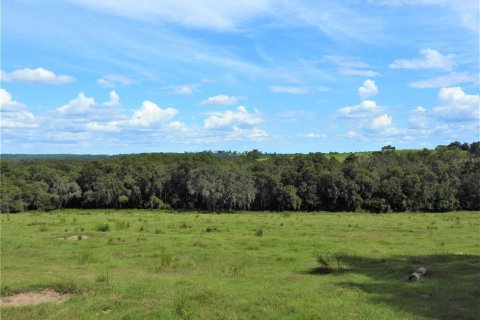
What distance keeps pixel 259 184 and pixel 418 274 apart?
71336mm

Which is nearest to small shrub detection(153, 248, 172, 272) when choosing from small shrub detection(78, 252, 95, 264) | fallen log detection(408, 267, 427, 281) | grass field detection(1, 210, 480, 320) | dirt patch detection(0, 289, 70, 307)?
grass field detection(1, 210, 480, 320)

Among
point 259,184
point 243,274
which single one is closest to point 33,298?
point 243,274

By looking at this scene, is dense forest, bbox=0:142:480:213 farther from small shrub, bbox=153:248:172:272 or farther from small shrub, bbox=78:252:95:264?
small shrub, bbox=153:248:172:272

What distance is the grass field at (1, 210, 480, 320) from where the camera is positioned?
45.7 ft

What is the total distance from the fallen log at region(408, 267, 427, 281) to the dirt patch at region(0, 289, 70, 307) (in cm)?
1325

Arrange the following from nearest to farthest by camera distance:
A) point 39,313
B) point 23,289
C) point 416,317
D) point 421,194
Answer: point 416,317 → point 39,313 → point 23,289 → point 421,194

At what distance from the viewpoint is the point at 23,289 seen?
16.4m

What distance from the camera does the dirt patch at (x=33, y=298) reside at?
15266mm

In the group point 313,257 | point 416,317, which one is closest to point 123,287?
point 416,317

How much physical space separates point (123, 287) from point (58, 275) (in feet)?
14.9

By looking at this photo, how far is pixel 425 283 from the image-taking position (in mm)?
17688

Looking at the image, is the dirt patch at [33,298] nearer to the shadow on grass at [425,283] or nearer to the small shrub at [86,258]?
the small shrub at [86,258]

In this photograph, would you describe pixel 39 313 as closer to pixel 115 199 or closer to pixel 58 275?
pixel 58 275

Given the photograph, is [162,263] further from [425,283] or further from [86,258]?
[425,283]
